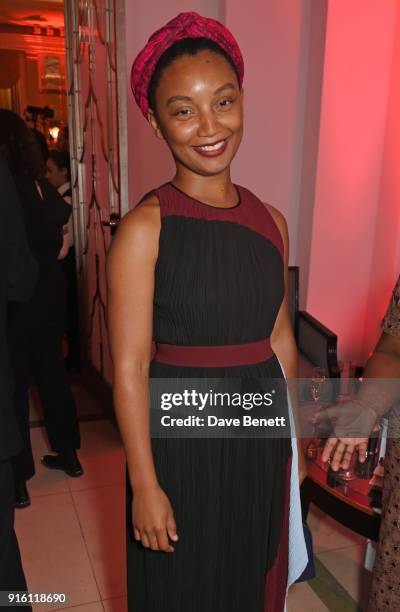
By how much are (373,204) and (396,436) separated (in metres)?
2.15

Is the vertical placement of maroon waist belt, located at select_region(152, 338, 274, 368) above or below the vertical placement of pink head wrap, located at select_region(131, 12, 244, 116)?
below

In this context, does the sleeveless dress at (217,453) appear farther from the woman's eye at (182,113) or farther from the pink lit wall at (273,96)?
the pink lit wall at (273,96)

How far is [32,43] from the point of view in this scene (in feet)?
25.6

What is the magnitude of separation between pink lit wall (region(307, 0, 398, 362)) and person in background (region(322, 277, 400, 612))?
1.86 metres

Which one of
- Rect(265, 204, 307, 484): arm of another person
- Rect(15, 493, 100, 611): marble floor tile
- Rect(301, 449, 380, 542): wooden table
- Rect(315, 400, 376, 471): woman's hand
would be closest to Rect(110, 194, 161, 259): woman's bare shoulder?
Rect(265, 204, 307, 484): arm of another person

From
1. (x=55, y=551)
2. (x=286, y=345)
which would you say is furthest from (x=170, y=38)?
(x=55, y=551)

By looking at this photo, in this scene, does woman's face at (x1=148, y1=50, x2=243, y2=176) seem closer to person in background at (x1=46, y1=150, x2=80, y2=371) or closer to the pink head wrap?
the pink head wrap

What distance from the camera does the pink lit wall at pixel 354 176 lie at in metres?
2.88

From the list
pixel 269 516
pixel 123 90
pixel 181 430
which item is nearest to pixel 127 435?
pixel 181 430

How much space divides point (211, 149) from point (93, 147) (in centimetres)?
239

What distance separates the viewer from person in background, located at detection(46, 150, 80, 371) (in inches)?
157

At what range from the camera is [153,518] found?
1098 mm

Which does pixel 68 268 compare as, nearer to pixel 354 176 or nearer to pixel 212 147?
pixel 354 176

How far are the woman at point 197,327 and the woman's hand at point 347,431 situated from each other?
11 centimetres
